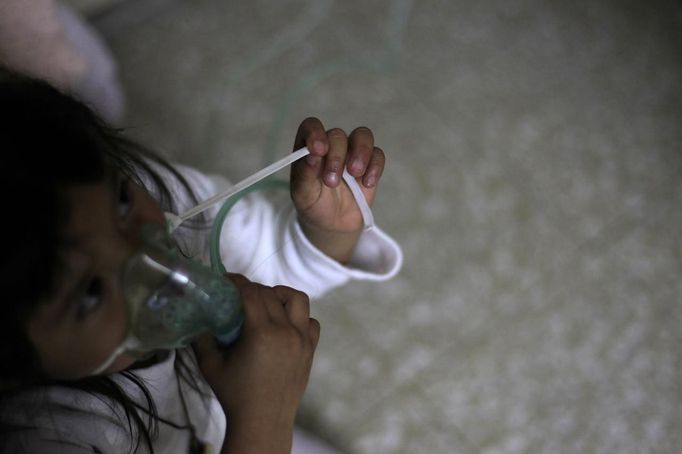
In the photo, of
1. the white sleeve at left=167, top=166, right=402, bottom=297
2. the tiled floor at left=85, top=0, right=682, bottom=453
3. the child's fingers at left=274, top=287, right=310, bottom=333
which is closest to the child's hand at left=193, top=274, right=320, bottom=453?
the child's fingers at left=274, top=287, right=310, bottom=333

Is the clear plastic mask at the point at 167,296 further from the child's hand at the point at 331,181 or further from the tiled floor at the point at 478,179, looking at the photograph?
the tiled floor at the point at 478,179

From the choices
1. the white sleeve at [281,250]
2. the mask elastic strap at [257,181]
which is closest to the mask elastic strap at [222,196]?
the mask elastic strap at [257,181]

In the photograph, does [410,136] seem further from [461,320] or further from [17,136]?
[17,136]

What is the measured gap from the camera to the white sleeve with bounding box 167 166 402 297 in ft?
2.19

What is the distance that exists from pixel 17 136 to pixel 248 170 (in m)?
0.68

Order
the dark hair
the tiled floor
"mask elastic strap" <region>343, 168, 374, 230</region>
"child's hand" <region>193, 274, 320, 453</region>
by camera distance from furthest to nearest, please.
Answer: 1. the tiled floor
2. "mask elastic strap" <region>343, 168, 374, 230</region>
3. "child's hand" <region>193, 274, 320, 453</region>
4. the dark hair

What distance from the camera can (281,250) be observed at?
68 centimetres

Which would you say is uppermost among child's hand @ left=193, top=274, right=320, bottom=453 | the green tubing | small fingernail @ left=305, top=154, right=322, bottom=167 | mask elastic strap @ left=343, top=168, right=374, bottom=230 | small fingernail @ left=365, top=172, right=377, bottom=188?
small fingernail @ left=365, top=172, right=377, bottom=188

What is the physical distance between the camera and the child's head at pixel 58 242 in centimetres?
42

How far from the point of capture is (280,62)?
1205 millimetres

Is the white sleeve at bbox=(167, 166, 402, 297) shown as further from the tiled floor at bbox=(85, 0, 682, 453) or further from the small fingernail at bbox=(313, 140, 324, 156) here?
the tiled floor at bbox=(85, 0, 682, 453)

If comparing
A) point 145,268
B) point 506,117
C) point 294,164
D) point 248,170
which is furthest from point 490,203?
point 145,268

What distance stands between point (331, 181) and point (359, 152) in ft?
0.13

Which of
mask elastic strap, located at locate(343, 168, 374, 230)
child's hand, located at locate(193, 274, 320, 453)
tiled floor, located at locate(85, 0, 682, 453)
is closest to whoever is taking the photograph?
child's hand, located at locate(193, 274, 320, 453)
